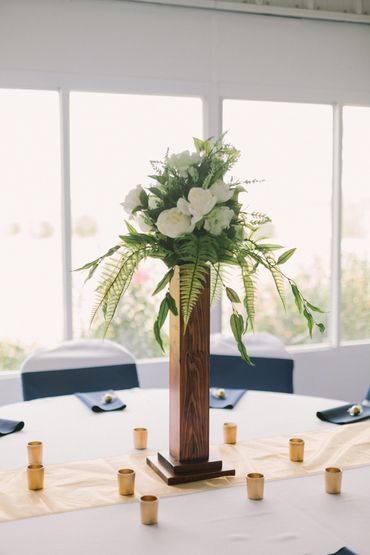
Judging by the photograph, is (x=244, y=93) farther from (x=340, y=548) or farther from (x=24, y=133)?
(x=340, y=548)

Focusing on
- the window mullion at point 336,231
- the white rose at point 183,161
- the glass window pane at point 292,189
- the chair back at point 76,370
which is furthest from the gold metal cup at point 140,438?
the window mullion at point 336,231

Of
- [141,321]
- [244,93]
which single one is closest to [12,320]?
[141,321]

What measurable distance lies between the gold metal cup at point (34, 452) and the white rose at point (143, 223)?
649 mm

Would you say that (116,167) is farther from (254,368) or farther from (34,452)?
(34,452)

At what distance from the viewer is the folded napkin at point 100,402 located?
2.45m

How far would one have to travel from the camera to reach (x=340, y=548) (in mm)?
1389

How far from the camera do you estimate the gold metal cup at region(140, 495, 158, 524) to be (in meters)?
1.49

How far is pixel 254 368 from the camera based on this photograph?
123 inches

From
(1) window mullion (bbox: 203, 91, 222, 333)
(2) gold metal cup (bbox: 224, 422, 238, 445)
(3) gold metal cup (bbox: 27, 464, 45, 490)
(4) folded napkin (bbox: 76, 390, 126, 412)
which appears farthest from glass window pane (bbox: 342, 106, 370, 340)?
(3) gold metal cup (bbox: 27, 464, 45, 490)

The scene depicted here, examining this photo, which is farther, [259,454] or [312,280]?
[312,280]

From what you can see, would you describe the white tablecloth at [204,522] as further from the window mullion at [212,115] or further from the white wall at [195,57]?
the window mullion at [212,115]

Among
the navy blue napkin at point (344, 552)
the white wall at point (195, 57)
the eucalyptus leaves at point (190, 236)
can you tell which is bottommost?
the navy blue napkin at point (344, 552)

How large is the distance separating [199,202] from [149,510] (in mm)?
716

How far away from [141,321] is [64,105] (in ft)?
4.53
